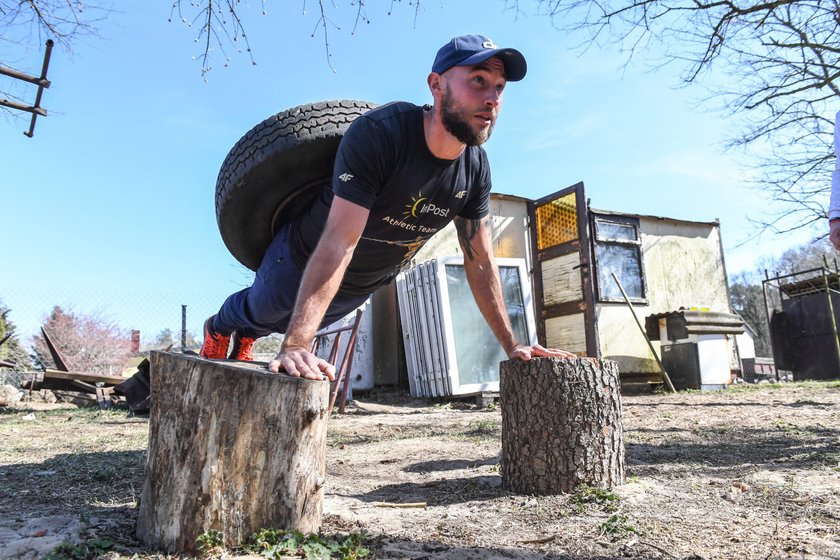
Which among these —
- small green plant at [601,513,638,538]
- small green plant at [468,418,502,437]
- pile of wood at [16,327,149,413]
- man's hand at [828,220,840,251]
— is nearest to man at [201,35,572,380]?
small green plant at [601,513,638,538]

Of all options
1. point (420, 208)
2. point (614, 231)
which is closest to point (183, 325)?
point (614, 231)

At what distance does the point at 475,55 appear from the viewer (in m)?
2.33

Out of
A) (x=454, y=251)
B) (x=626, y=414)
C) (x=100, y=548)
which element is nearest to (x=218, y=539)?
(x=100, y=548)

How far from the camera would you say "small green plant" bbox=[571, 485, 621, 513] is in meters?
2.22

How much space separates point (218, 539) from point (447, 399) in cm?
607

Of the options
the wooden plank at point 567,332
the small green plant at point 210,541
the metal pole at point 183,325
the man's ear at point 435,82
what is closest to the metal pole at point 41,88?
the man's ear at point 435,82

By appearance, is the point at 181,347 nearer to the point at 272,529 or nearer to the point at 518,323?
the point at 518,323

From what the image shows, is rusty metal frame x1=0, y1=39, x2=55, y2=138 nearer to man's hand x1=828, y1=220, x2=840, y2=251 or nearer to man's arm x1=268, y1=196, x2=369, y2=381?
man's arm x1=268, y1=196, x2=369, y2=381

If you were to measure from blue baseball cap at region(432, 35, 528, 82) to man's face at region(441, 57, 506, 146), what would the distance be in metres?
0.03

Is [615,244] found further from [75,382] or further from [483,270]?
[75,382]

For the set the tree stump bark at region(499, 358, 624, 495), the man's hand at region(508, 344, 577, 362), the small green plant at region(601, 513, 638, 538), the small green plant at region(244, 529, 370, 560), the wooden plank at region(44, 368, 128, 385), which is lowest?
the small green plant at region(601, 513, 638, 538)

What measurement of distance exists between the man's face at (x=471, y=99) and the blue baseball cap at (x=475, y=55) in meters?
0.03

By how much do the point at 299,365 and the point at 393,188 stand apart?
964mm

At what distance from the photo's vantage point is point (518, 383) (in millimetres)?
2609
